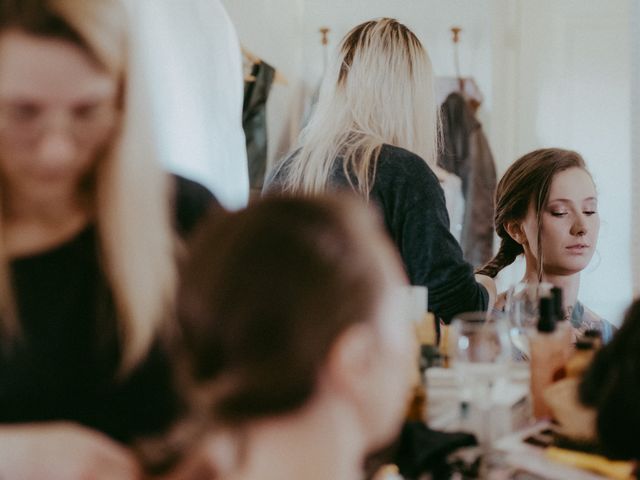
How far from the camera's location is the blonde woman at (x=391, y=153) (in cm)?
124

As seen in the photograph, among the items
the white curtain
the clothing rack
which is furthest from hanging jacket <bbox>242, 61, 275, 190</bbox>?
the white curtain

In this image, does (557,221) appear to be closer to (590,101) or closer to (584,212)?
(584,212)

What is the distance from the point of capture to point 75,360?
786 millimetres

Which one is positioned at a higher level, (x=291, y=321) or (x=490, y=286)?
(x=291, y=321)

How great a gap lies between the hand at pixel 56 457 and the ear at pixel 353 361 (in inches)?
11.6

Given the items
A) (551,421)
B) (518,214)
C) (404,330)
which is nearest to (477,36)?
(518,214)

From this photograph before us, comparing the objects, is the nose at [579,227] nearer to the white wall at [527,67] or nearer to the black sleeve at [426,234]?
the black sleeve at [426,234]

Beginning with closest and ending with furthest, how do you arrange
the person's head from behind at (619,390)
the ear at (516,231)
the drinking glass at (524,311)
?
the person's head from behind at (619,390)
the drinking glass at (524,311)
the ear at (516,231)

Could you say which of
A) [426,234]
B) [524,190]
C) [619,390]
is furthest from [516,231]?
[619,390]

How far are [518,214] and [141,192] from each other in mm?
1003

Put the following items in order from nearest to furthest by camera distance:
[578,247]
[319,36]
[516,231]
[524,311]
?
1. [524,311]
2. [578,247]
3. [516,231]
4. [319,36]

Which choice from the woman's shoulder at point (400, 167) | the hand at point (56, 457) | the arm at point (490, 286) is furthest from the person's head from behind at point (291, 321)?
the arm at point (490, 286)

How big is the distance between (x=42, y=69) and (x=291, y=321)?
37 cm

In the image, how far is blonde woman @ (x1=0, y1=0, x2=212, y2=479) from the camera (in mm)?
718
